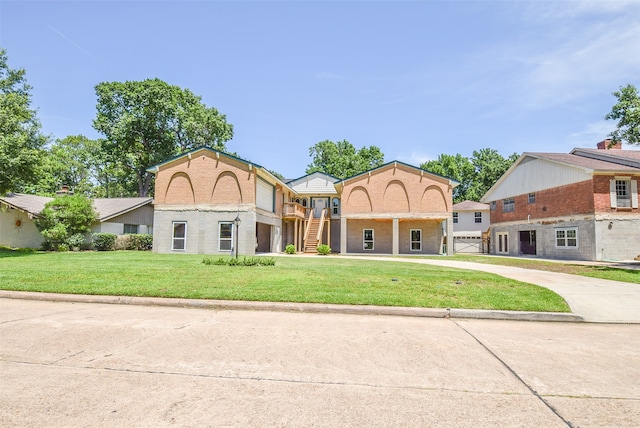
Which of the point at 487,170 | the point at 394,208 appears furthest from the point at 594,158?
the point at 487,170

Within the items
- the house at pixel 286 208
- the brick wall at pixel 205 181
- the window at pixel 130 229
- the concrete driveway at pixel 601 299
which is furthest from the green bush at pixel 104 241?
the concrete driveway at pixel 601 299

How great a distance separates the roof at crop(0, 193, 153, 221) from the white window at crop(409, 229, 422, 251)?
23.1 metres

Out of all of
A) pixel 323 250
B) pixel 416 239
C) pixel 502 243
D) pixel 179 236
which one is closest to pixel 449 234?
pixel 416 239

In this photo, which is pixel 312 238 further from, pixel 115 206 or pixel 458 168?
pixel 458 168

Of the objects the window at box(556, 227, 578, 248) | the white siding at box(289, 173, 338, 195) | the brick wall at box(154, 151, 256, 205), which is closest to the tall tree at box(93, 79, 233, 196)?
the white siding at box(289, 173, 338, 195)

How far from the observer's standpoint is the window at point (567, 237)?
25438 mm

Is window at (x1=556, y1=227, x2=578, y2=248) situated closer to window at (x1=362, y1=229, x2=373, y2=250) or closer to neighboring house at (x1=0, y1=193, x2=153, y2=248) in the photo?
window at (x1=362, y1=229, x2=373, y2=250)

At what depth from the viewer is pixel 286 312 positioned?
23.6 ft

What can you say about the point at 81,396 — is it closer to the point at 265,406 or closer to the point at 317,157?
the point at 265,406

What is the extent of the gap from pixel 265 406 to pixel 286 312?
4048 mm

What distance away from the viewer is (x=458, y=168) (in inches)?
2308

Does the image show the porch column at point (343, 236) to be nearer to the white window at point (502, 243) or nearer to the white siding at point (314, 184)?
the white siding at point (314, 184)

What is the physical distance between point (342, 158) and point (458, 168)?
1921 cm

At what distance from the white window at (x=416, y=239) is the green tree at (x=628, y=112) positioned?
15261 mm
